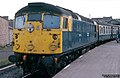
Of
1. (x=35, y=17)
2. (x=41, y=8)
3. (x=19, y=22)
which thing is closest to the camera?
(x=35, y=17)

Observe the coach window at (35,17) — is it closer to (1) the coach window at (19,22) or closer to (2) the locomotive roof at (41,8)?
(2) the locomotive roof at (41,8)

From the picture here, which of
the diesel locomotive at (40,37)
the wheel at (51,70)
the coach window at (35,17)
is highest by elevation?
the coach window at (35,17)

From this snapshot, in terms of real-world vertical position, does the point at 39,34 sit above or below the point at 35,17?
below

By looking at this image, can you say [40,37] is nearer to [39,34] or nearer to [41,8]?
[39,34]

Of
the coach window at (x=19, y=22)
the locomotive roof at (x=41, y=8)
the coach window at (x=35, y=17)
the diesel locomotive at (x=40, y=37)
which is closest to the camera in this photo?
the diesel locomotive at (x=40, y=37)

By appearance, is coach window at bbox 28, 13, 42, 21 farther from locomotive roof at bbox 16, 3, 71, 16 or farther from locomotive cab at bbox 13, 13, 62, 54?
locomotive roof at bbox 16, 3, 71, 16

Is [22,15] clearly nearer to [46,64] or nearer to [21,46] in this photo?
[21,46]

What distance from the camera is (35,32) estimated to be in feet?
41.2

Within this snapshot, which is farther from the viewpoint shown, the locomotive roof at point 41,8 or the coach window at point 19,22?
the coach window at point 19,22

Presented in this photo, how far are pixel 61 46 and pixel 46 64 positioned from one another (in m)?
1.13

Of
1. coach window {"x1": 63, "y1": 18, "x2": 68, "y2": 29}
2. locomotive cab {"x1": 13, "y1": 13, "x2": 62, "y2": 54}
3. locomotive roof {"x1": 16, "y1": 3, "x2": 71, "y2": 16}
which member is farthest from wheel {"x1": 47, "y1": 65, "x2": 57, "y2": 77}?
locomotive roof {"x1": 16, "y1": 3, "x2": 71, "y2": 16}

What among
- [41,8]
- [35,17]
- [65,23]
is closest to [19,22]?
[35,17]

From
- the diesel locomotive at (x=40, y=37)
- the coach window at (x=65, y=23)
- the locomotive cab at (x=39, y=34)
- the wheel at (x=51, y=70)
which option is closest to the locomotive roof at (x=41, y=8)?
the diesel locomotive at (x=40, y=37)

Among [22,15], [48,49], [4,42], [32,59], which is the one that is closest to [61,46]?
[48,49]
